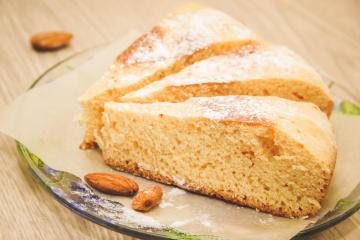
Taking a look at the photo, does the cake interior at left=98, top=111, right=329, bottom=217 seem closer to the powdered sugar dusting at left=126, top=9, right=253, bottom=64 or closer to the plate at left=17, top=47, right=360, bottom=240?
the plate at left=17, top=47, right=360, bottom=240

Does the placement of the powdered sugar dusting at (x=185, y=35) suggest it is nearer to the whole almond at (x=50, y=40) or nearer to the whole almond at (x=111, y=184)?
the whole almond at (x=111, y=184)

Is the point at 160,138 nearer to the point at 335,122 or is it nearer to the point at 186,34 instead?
the point at 186,34

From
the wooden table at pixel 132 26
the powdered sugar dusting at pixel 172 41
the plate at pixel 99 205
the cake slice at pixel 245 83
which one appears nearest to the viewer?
the plate at pixel 99 205

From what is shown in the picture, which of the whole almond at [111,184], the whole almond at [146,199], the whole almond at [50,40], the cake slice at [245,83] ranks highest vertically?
the whole almond at [50,40]

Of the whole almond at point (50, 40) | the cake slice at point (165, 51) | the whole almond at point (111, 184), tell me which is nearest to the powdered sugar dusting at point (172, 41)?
the cake slice at point (165, 51)

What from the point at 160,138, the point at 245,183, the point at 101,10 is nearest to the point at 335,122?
the point at 245,183

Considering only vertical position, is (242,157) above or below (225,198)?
above

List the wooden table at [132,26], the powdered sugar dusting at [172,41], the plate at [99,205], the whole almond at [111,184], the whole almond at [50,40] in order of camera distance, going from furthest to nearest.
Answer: the whole almond at [50,40] → the wooden table at [132,26] → the powdered sugar dusting at [172,41] → the whole almond at [111,184] → the plate at [99,205]
